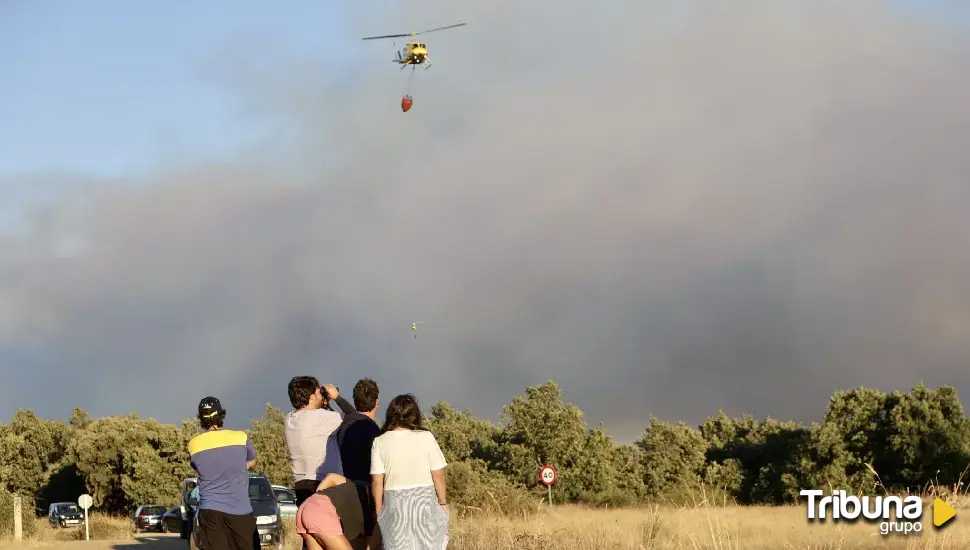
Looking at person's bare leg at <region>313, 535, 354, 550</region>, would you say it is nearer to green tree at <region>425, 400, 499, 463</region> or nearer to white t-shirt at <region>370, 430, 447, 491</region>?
→ white t-shirt at <region>370, 430, 447, 491</region>

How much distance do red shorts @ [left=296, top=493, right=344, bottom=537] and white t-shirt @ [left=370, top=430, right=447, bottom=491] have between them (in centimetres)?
85

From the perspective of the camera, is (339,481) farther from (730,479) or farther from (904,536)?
(730,479)

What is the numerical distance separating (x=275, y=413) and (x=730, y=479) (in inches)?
1406

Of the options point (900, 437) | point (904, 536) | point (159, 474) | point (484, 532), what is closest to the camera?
point (904, 536)

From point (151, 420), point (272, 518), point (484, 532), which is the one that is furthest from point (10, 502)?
point (151, 420)

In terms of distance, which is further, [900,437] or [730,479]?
[730,479]

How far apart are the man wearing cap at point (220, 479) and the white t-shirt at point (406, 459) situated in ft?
6.29

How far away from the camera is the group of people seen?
8273mm

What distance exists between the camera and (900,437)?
181 feet

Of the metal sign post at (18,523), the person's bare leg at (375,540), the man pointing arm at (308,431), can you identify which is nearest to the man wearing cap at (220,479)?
the man pointing arm at (308,431)

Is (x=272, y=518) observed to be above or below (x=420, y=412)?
below

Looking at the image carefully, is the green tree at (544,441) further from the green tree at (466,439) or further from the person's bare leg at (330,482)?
the person's bare leg at (330,482)

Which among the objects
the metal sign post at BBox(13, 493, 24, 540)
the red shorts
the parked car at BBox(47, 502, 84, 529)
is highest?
the red shorts

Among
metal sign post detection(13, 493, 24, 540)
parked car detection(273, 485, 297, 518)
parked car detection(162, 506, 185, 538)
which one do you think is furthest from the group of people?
parked car detection(162, 506, 185, 538)
